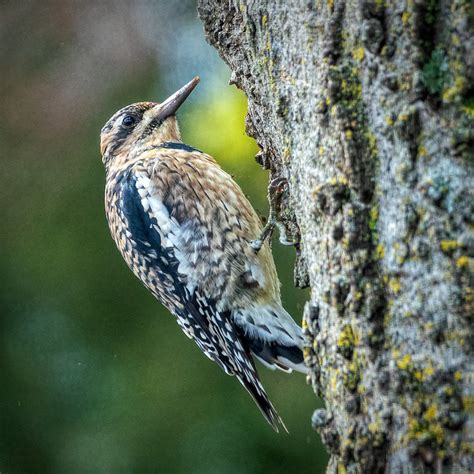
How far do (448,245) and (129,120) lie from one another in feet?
7.96

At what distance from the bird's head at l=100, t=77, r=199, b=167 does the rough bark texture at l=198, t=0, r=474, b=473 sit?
1.73m

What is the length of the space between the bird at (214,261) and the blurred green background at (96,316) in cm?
78

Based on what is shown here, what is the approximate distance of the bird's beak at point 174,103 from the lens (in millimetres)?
3502

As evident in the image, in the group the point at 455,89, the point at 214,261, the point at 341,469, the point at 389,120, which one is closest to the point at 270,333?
the point at 214,261

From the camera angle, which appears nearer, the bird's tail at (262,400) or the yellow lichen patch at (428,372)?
the yellow lichen patch at (428,372)

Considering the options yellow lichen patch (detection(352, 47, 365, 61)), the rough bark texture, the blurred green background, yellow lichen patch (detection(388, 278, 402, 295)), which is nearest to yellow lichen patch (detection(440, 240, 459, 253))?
the rough bark texture

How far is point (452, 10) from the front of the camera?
1.57m

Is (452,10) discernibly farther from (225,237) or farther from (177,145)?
(177,145)

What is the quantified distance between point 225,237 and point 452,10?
174 cm

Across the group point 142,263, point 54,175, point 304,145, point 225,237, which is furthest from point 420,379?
point 54,175

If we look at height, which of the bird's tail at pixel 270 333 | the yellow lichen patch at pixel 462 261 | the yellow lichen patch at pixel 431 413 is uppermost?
the yellow lichen patch at pixel 462 261

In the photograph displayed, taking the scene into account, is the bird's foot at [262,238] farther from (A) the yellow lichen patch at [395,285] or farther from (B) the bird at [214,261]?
(A) the yellow lichen patch at [395,285]

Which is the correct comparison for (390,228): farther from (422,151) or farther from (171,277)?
(171,277)

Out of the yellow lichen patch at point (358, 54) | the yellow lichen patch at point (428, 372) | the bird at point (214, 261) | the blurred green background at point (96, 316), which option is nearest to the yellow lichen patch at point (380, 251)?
the yellow lichen patch at point (428, 372)
